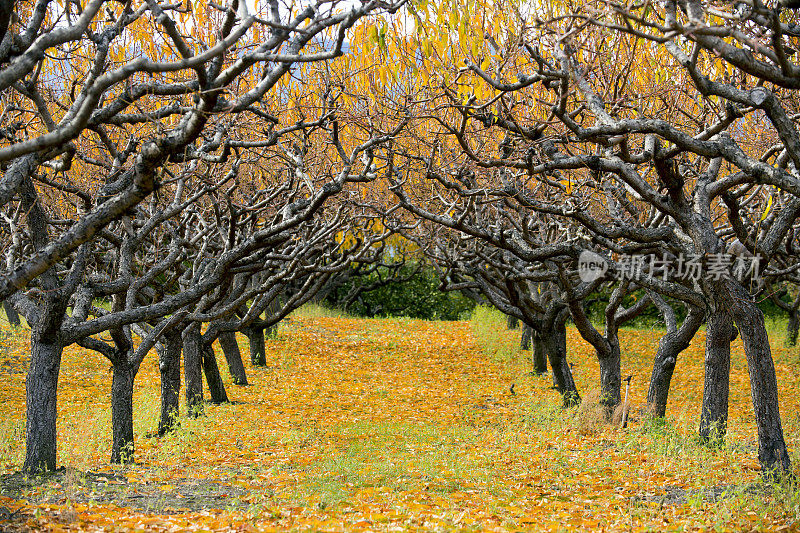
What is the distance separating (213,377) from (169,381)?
8.97ft

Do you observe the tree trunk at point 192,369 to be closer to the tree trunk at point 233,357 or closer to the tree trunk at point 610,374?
the tree trunk at point 233,357

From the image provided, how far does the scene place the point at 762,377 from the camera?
7.38 meters

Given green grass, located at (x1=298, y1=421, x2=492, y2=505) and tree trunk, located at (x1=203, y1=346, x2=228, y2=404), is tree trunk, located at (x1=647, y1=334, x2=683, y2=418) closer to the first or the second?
green grass, located at (x1=298, y1=421, x2=492, y2=505)

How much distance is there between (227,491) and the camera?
765 cm

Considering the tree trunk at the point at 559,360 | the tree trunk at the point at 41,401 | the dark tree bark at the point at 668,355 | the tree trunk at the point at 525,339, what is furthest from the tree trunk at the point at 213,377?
the tree trunk at the point at 525,339

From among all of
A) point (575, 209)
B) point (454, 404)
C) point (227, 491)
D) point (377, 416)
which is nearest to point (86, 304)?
point (227, 491)

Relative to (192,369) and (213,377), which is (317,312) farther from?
(192,369)

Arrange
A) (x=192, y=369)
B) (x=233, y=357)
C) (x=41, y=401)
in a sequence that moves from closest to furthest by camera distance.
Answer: (x=41, y=401), (x=192, y=369), (x=233, y=357)

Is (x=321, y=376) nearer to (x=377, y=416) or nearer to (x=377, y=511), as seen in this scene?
(x=377, y=416)

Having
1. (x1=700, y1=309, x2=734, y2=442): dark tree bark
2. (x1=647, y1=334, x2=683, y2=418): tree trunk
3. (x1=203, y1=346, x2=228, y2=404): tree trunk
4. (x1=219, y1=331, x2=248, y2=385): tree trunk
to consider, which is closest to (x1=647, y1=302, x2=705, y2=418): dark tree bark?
(x1=647, y1=334, x2=683, y2=418): tree trunk

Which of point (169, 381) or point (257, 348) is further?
point (257, 348)

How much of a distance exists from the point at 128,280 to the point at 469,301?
971 inches

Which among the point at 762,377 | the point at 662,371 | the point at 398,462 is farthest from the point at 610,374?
the point at 762,377

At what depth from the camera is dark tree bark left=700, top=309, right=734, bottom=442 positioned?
905 cm
